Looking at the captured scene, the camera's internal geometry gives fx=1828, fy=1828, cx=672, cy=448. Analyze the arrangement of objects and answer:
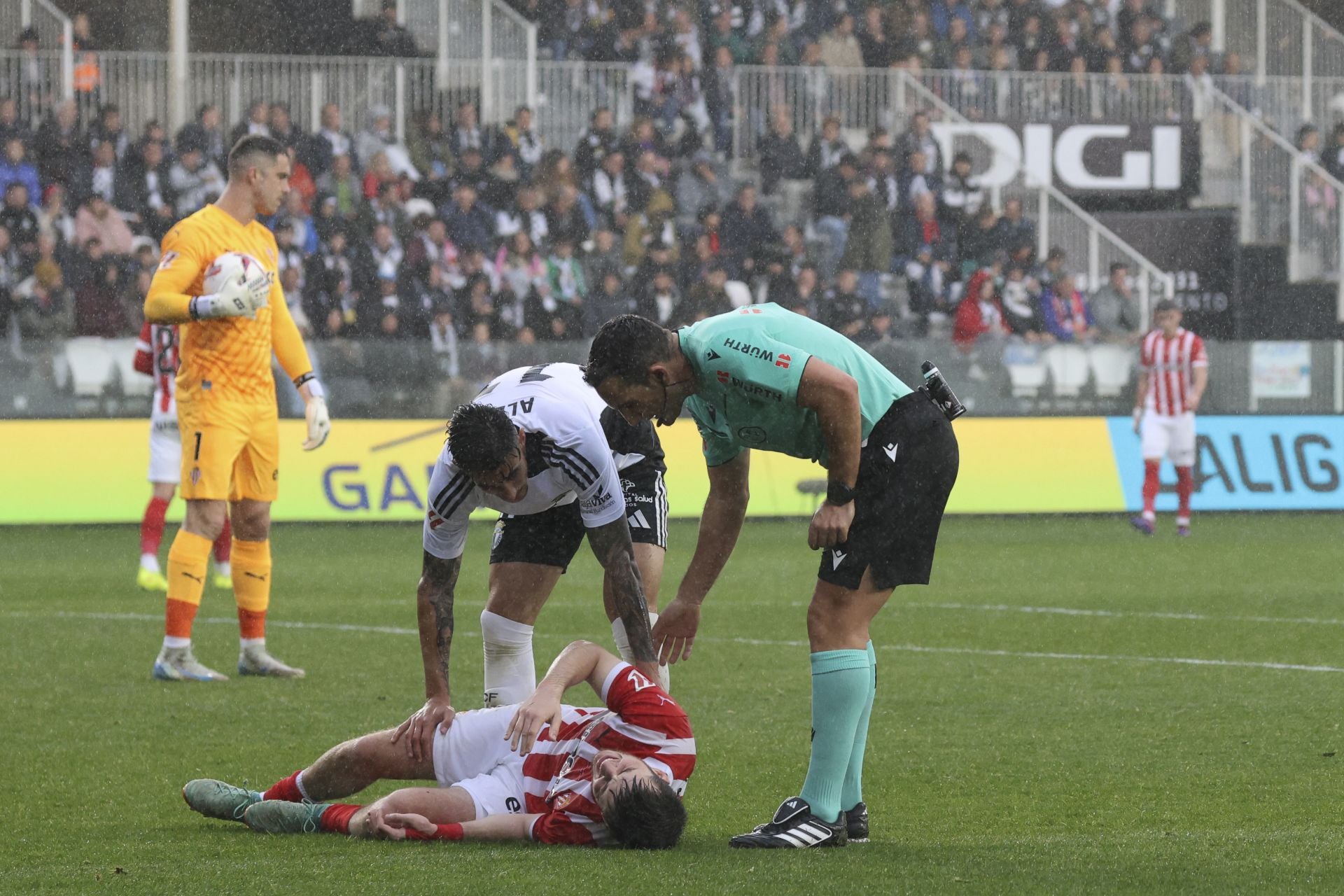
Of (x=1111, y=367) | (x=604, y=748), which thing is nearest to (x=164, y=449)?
(x=604, y=748)

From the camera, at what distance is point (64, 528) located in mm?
17172

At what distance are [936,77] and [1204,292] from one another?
458 centimetres

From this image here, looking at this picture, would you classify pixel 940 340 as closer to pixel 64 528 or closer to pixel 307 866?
pixel 64 528

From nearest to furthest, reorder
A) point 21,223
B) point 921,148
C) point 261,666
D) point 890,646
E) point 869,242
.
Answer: point 261,666
point 890,646
point 21,223
point 869,242
point 921,148

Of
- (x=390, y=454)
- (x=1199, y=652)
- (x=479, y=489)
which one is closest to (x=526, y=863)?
(x=479, y=489)

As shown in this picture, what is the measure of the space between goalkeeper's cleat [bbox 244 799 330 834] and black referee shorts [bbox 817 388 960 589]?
157 centimetres

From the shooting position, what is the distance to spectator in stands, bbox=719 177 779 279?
21938 mm

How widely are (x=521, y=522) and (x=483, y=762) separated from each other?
3.91 feet

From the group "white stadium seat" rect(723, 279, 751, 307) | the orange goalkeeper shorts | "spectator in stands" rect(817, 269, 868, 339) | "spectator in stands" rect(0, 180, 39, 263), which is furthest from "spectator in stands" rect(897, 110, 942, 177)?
the orange goalkeeper shorts

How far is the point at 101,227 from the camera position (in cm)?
1970

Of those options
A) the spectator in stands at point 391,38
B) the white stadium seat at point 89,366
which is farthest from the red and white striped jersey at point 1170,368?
the spectator in stands at point 391,38

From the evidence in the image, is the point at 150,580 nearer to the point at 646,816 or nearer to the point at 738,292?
the point at 646,816

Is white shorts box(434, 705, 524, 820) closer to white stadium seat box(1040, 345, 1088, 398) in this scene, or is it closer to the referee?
the referee

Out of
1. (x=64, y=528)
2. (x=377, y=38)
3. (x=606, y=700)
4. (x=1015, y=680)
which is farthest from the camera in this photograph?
(x=377, y=38)
